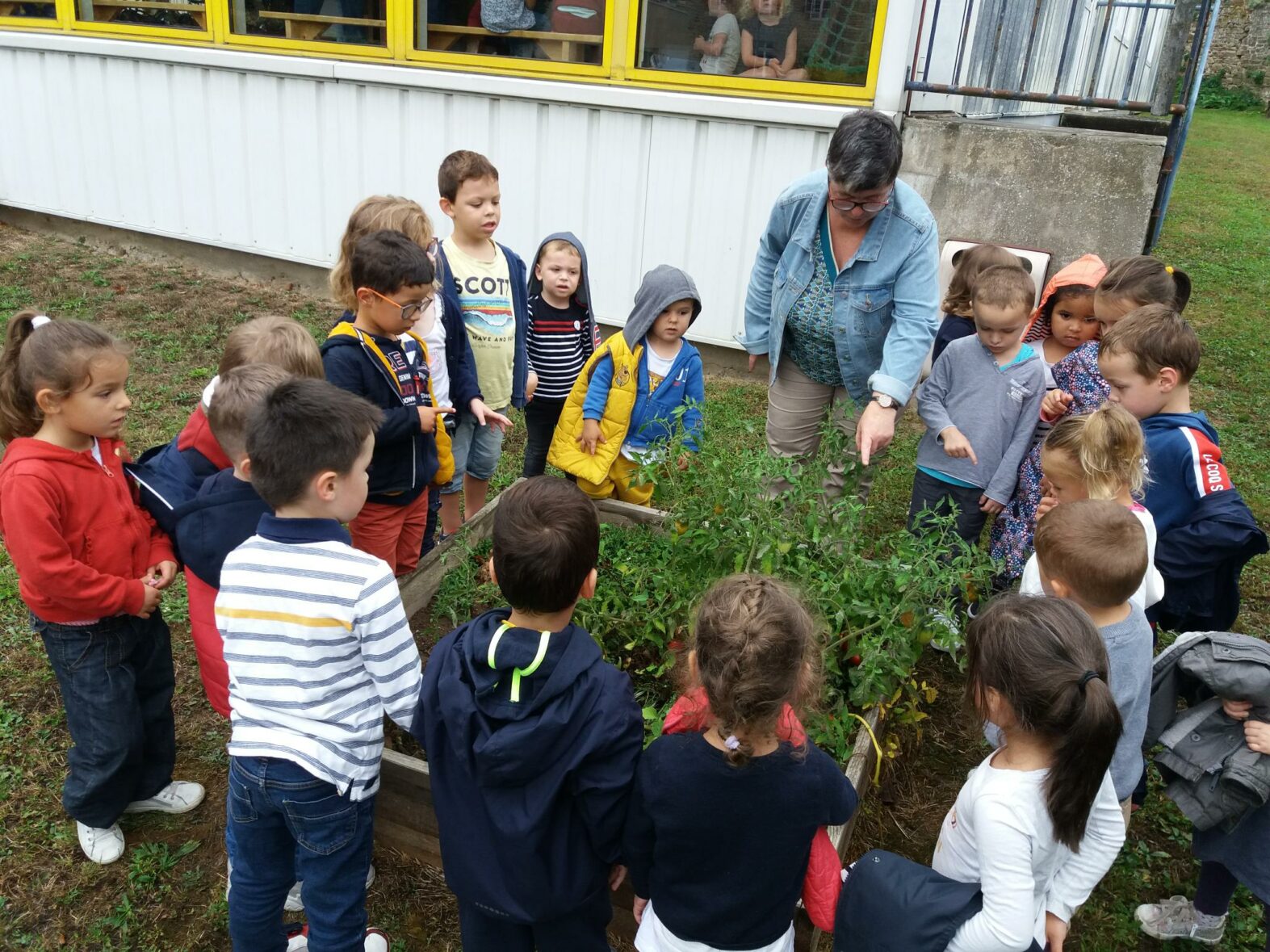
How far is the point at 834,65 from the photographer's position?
542 cm

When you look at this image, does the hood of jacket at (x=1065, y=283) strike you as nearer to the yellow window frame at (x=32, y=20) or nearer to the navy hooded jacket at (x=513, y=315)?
the navy hooded jacket at (x=513, y=315)

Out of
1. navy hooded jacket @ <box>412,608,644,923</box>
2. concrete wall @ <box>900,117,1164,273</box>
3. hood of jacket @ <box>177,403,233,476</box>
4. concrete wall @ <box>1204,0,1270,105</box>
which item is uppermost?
concrete wall @ <box>1204,0,1270,105</box>

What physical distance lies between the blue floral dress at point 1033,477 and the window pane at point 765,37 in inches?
109

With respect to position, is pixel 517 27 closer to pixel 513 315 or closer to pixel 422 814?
pixel 513 315

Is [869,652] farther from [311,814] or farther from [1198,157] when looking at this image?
[1198,157]

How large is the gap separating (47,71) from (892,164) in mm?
7763

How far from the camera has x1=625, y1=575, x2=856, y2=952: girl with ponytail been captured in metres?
1.67

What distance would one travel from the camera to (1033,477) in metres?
3.34

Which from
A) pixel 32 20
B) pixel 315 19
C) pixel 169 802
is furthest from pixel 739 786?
pixel 32 20

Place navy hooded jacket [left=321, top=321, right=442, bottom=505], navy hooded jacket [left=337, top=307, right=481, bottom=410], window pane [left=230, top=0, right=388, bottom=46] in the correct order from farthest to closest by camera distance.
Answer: window pane [left=230, top=0, right=388, bottom=46]
navy hooded jacket [left=337, top=307, right=481, bottom=410]
navy hooded jacket [left=321, top=321, right=442, bottom=505]

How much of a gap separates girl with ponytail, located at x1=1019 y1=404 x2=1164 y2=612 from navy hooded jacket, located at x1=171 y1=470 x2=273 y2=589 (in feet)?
6.48

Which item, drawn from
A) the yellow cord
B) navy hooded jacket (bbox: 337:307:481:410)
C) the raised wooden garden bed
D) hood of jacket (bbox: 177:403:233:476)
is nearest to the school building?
navy hooded jacket (bbox: 337:307:481:410)

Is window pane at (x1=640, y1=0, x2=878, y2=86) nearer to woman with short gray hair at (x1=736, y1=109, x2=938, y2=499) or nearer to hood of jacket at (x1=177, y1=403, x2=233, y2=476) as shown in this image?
woman with short gray hair at (x1=736, y1=109, x2=938, y2=499)

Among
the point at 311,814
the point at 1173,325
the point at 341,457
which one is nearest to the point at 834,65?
the point at 1173,325
